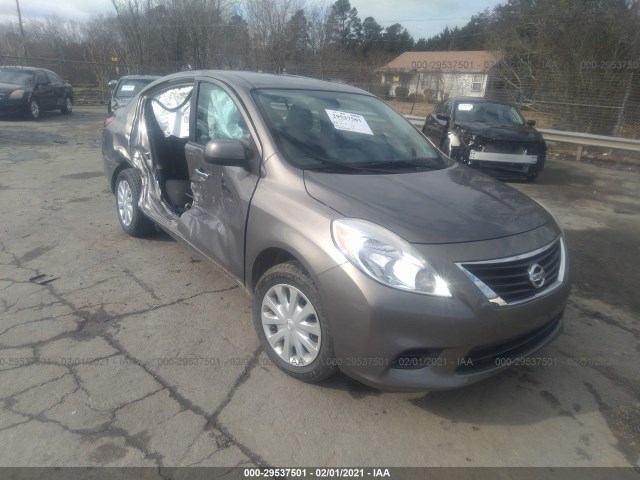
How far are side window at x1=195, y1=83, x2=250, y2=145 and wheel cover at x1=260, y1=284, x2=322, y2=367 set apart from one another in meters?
1.14

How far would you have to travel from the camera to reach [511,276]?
2.35 meters

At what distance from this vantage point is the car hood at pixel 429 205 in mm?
2383

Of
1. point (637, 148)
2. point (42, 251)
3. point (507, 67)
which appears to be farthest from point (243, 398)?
point (507, 67)

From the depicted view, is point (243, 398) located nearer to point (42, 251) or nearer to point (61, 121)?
point (42, 251)

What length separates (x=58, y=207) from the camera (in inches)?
233

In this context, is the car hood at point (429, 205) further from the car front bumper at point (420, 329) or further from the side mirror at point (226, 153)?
the side mirror at point (226, 153)

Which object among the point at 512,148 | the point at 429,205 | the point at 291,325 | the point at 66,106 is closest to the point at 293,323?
the point at 291,325

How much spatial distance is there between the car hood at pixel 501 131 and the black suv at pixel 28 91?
42.2ft

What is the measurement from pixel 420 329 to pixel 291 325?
0.81 meters

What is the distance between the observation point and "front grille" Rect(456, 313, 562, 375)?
2.33 meters

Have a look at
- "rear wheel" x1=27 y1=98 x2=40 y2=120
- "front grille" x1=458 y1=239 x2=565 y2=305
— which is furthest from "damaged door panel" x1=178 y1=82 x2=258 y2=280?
"rear wheel" x1=27 y1=98 x2=40 y2=120

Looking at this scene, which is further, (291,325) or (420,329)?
(291,325)

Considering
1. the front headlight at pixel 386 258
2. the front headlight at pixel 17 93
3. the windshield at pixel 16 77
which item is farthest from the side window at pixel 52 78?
the front headlight at pixel 386 258

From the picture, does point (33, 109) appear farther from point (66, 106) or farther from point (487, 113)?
point (487, 113)
